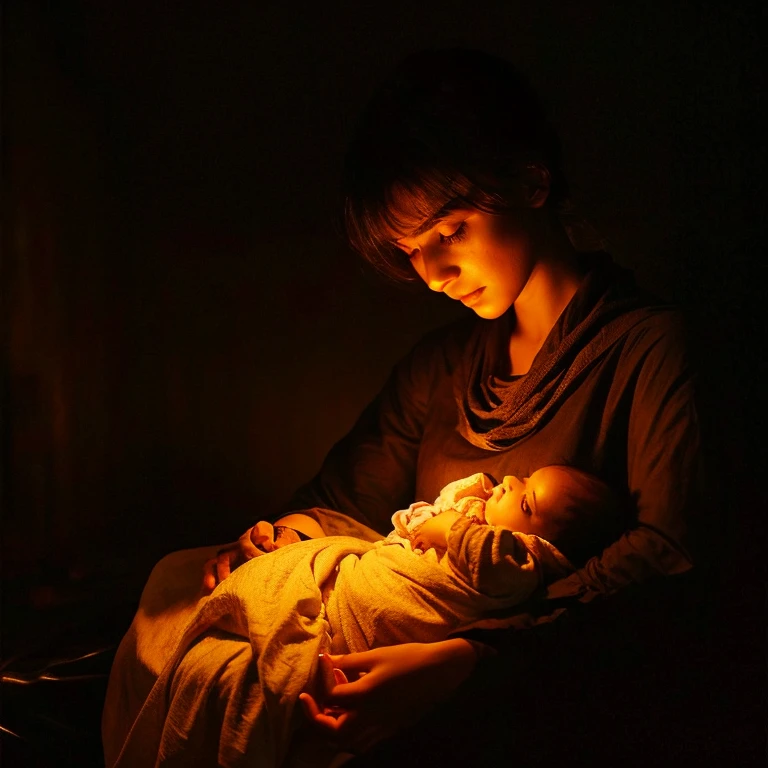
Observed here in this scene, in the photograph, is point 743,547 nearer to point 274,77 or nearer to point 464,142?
point 464,142

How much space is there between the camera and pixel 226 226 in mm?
1597

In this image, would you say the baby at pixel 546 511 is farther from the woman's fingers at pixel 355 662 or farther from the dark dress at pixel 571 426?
the woman's fingers at pixel 355 662

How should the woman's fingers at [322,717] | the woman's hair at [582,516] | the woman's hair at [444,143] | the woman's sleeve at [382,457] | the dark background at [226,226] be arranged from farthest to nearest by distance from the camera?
1. the woman's sleeve at [382,457]
2. the dark background at [226,226]
3. the woman's hair at [444,143]
4. the woman's hair at [582,516]
5. the woman's fingers at [322,717]

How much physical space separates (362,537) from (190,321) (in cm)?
52

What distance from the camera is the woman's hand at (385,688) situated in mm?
1007

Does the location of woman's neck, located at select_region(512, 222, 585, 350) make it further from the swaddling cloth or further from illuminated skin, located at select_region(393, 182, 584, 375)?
the swaddling cloth

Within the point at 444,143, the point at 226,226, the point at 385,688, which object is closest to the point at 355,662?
the point at 385,688

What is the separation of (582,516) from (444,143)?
52 cm

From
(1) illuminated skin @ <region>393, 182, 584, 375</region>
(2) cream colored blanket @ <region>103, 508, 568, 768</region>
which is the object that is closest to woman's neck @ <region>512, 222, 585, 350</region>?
(1) illuminated skin @ <region>393, 182, 584, 375</region>

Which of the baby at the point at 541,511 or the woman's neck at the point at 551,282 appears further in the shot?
the woman's neck at the point at 551,282

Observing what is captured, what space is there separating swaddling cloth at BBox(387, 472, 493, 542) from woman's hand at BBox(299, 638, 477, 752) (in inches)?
7.8

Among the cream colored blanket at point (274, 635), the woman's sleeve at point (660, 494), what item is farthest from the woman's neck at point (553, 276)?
the cream colored blanket at point (274, 635)

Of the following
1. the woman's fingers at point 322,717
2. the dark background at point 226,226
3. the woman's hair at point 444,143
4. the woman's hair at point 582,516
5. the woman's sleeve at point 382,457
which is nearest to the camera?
the woman's fingers at point 322,717

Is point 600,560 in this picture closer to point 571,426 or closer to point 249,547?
point 571,426
